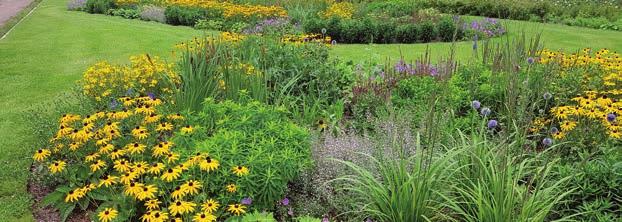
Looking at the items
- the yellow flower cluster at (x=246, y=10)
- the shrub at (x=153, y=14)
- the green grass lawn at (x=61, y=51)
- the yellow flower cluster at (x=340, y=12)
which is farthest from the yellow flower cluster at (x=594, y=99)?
the shrub at (x=153, y=14)

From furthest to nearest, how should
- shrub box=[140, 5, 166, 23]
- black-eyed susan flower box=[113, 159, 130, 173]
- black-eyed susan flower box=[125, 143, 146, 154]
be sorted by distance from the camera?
shrub box=[140, 5, 166, 23] < black-eyed susan flower box=[125, 143, 146, 154] < black-eyed susan flower box=[113, 159, 130, 173]

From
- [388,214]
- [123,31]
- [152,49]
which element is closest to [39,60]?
[152,49]

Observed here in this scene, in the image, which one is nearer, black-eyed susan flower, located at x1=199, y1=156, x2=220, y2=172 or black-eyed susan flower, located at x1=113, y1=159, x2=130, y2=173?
black-eyed susan flower, located at x1=199, y1=156, x2=220, y2=172

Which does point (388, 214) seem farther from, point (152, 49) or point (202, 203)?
point (152, 49)

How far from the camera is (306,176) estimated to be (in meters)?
3.82

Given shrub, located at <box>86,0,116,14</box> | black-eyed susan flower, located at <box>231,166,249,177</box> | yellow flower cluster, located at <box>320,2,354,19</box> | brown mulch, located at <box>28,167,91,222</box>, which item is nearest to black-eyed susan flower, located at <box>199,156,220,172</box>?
black-eyed susan flower, located at <box>231,166,249,177</box>

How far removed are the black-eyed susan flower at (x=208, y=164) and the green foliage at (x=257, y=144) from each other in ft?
0.43

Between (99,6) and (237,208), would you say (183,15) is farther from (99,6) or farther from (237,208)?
(237,208)

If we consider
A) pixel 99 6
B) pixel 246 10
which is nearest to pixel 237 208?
pixel 246 10

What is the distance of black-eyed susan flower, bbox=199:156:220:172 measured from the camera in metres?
3.23

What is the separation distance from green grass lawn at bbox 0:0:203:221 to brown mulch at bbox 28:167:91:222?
56mm

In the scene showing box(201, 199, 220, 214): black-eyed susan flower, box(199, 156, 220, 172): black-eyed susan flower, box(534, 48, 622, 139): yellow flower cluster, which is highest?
box(534, 48, 622, 139): yellow flower cluster

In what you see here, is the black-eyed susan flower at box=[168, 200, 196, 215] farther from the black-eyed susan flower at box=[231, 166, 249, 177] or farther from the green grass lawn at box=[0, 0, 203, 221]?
the green grass lawn at box=[0, 0, 203, 221]

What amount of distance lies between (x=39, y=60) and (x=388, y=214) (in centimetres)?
768
